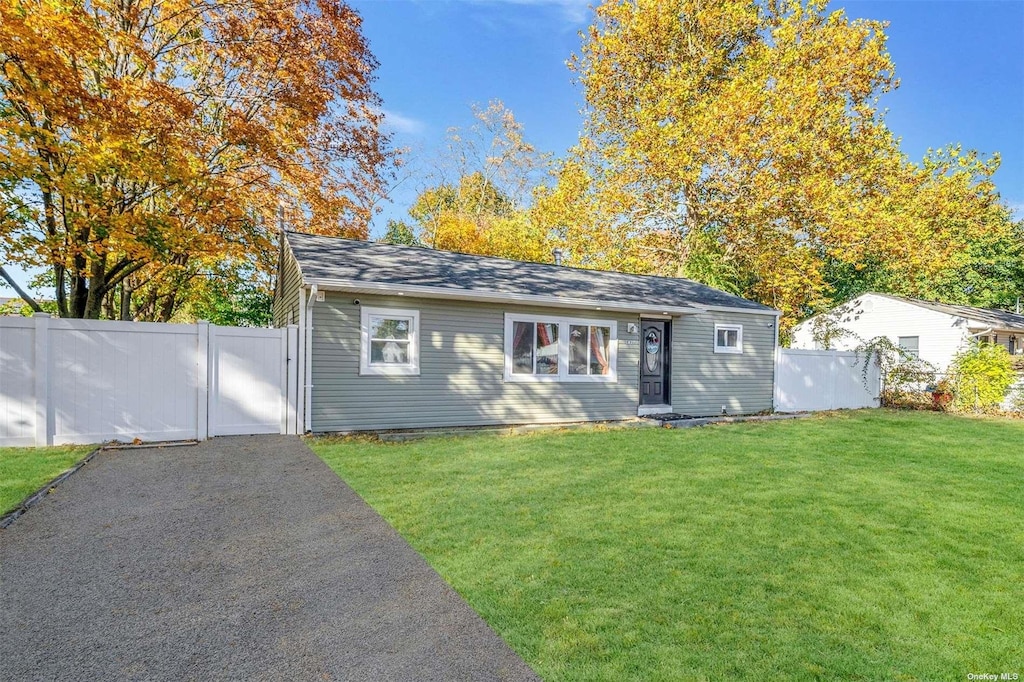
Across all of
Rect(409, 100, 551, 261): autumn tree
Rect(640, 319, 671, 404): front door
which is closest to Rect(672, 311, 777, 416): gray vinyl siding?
Rect(640, 319, 671, 404): front door

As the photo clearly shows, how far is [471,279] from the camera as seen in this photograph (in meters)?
9.90

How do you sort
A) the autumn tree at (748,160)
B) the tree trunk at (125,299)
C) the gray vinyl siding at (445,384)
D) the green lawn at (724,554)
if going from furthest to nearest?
the autumn tree at (748,160) < the tree trunk at (125,299) < the gray vinyl siding at (445,384) < the green lawn at (724,554)

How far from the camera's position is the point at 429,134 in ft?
78.4

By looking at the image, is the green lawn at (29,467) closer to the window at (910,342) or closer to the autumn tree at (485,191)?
the autumn tree at (485,191)

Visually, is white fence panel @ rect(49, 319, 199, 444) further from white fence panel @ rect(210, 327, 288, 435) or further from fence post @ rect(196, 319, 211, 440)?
white fence panel @ rect(210, 327, 288, 435)

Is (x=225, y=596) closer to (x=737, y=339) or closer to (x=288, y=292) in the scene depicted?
(x=288, y=292)

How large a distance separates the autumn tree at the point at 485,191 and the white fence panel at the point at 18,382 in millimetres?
18641

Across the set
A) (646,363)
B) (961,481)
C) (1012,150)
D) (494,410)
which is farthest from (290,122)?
(1012,150)

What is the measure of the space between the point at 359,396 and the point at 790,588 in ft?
23.0

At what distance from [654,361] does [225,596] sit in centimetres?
1001

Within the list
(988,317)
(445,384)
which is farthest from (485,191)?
(988,317)

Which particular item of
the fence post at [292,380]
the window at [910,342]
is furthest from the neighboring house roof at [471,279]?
the window at [910,342]

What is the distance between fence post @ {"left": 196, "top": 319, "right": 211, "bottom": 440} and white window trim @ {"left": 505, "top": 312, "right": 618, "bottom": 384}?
4.97 meters

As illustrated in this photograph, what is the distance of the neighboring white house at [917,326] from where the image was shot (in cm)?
1780
